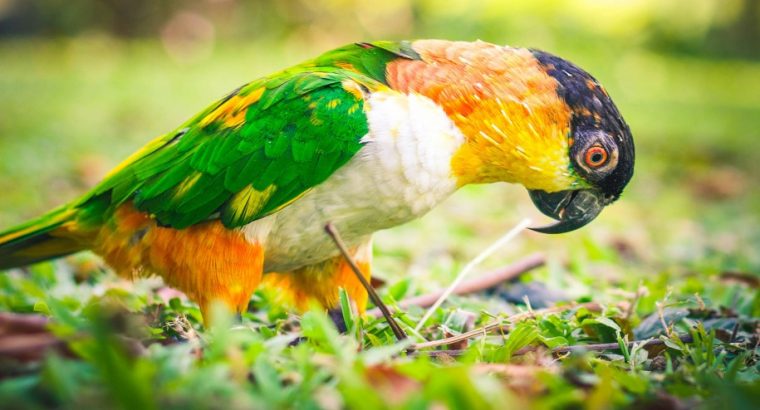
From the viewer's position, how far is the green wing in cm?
233

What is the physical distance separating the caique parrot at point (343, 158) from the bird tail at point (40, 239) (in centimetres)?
8

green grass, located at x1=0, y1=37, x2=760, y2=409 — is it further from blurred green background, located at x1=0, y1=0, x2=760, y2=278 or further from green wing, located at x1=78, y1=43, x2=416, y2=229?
green wing, located at x1=78, y1=43, x2=416, y2=229

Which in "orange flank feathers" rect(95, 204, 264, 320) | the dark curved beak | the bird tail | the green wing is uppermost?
the green wing

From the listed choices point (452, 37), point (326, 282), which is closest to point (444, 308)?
point (326, 282)

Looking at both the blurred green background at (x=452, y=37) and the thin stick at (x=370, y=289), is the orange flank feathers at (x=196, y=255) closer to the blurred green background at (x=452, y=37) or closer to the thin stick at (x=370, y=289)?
the thin stick at (x=370, y=289)

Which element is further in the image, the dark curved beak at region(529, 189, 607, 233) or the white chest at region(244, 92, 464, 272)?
the dark curved beak at region(529, 189, 607, 233)

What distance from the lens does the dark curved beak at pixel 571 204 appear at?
2678mm

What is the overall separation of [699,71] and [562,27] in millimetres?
2771

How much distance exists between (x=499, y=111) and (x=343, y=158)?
56 centimetres

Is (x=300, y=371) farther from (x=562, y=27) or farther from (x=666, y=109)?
(x=562, y=27)

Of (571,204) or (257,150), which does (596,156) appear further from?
(257,150)

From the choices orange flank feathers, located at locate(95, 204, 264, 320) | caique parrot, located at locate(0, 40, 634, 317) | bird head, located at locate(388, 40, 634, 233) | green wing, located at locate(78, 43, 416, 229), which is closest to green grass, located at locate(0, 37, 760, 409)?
orange flank feathers, located at locate(95, 204, 264, 320)

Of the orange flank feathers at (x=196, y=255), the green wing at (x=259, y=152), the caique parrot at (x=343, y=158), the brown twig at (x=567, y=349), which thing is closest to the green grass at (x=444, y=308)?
the brown twig at (x=567, y=349)

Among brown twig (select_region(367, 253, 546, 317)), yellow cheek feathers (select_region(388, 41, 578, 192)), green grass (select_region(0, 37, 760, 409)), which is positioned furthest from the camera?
brown twig (select_region(367, 253, 546, 317))
